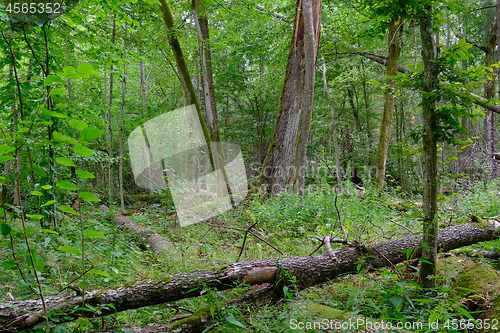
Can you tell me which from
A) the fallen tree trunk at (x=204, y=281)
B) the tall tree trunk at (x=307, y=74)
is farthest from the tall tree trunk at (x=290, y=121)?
the fallen tree trunk at (x=204, y=281)

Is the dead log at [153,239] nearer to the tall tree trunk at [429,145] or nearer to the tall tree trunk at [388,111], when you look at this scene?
the tall tree trunk at [429,145]

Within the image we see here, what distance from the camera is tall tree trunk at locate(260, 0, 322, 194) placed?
24.7 feet

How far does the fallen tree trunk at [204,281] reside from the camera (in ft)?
6.46

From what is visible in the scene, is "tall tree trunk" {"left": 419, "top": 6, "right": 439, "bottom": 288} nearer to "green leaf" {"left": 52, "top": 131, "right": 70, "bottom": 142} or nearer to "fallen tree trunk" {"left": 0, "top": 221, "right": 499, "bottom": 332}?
"fallen tree trunk" {"left": 0, "top": 221, "right": 499, "bottom": 332}

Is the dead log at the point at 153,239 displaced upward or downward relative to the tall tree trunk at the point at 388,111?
downward

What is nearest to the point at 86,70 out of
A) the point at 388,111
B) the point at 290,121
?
the point at 290,121

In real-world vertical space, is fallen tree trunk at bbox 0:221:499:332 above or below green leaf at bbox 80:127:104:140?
below

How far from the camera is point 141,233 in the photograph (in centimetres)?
595

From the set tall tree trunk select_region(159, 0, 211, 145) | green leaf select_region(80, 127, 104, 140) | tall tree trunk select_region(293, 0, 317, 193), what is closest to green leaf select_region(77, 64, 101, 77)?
green leaf select_region(80, 127, 104, 140)

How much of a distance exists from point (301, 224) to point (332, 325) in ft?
10.5

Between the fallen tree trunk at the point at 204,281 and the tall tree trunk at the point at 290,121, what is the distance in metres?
4.37

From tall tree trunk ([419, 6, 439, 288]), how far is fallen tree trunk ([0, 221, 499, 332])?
0.64 ft

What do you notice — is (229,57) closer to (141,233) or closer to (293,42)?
(293,42)

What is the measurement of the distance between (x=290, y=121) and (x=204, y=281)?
579 cm
